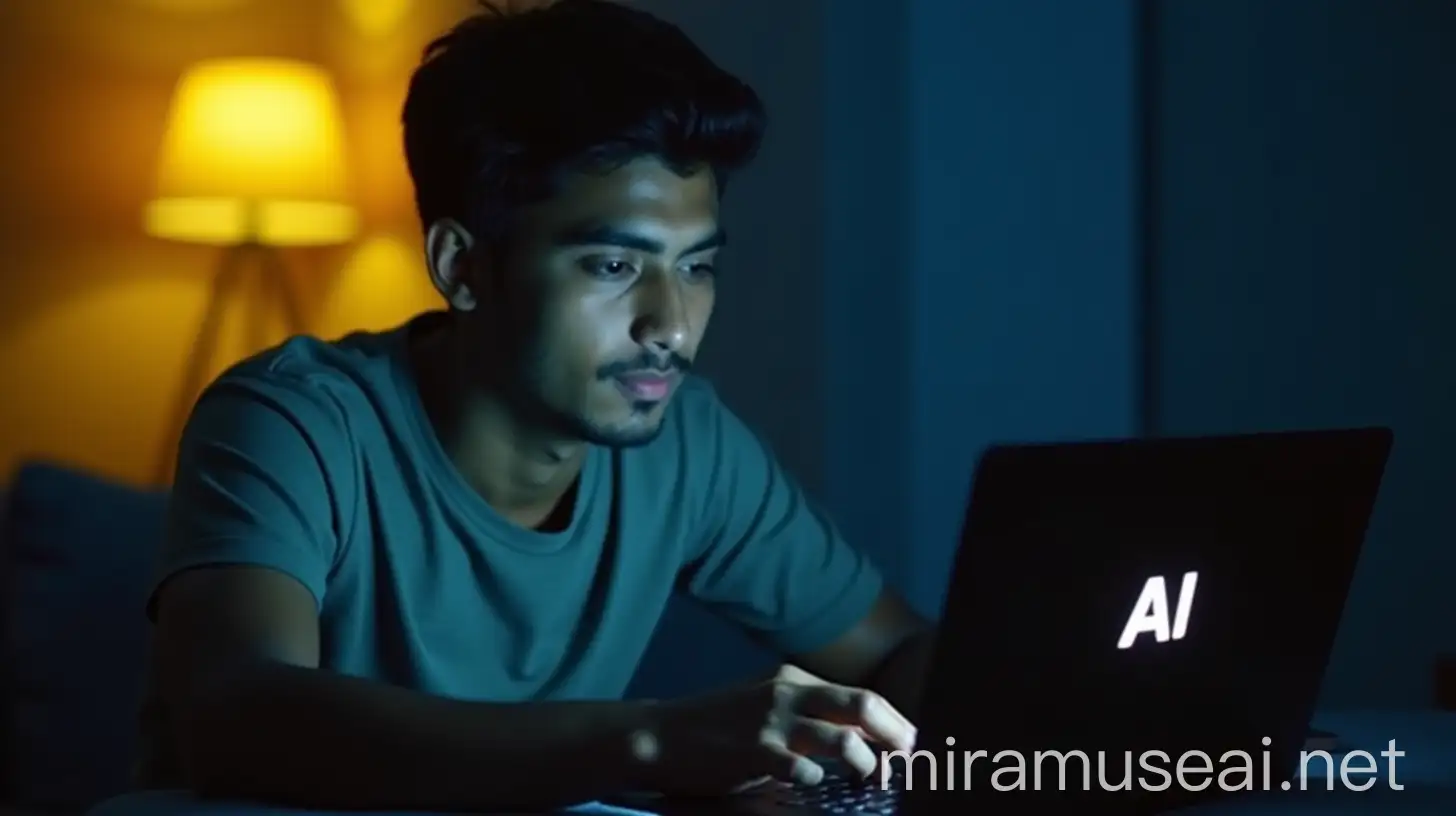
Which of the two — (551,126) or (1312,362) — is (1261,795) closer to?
(551,126)

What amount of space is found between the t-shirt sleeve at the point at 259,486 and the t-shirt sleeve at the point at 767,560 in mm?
364

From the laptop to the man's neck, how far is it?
0.49 meters

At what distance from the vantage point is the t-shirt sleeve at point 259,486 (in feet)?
3.85

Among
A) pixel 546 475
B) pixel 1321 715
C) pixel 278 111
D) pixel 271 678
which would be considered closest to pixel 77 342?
pixel 278 111

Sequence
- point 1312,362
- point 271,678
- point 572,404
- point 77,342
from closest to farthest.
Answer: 1. point 271,678
2. point 572,404
3. point 1312,362
4. point 77,342

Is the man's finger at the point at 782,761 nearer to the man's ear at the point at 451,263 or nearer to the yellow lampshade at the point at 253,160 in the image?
the man's ear at the point at 451,263

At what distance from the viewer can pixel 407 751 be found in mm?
963

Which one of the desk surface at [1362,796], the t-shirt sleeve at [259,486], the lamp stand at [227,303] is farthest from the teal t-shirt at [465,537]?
the lamp stand at [227,303]

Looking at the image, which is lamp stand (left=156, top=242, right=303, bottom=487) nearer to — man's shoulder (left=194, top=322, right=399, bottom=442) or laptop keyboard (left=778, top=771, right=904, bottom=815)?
man's shoulder (left=194, top=322, right=399, bottom=442)

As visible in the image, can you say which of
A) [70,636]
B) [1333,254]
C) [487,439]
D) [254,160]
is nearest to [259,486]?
[487,439]

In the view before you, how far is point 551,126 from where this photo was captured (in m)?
1.37

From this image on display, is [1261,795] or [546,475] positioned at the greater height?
[546,475]

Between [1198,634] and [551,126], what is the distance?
2.12 ft

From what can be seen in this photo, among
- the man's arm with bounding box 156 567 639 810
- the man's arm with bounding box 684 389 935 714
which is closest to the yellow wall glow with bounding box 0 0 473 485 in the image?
the man's arm with bounding box 684 389 935 714
